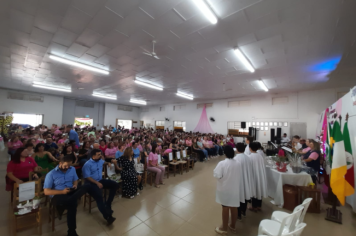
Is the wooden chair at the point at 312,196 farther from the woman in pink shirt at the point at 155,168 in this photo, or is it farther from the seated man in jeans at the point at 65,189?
the seated man in jeans at the point at 65,189

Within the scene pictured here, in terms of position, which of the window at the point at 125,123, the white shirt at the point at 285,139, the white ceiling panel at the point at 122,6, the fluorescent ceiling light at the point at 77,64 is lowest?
the white shirt at the point at 285,139

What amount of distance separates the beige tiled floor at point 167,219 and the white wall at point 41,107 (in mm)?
10222

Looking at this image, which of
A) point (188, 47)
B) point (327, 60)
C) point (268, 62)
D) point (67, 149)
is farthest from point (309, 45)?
point (67, 149)

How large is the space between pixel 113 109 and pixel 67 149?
12.9m

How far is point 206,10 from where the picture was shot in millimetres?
2689

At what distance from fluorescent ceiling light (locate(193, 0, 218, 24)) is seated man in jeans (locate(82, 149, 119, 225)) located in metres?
3.30

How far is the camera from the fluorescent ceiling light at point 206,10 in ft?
8.32

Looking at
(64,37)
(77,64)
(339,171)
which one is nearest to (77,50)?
(64,37)

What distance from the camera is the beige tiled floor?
227cm

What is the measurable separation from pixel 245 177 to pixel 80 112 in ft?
50.2

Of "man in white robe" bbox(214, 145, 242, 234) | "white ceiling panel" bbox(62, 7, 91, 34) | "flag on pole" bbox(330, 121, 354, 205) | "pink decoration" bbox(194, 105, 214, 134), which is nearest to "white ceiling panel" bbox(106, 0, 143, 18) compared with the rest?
"white ceiling panel" bbox(62, 7, 91, 34)

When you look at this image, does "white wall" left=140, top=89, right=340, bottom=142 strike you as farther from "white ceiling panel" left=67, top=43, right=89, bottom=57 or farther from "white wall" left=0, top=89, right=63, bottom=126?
"white wall" left=0, top=89, right=63, bottom=126

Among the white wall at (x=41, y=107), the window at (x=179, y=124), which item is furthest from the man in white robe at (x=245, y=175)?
the white wall at (x=41, y=107)

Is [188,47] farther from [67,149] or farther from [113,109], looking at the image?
[113,109]
